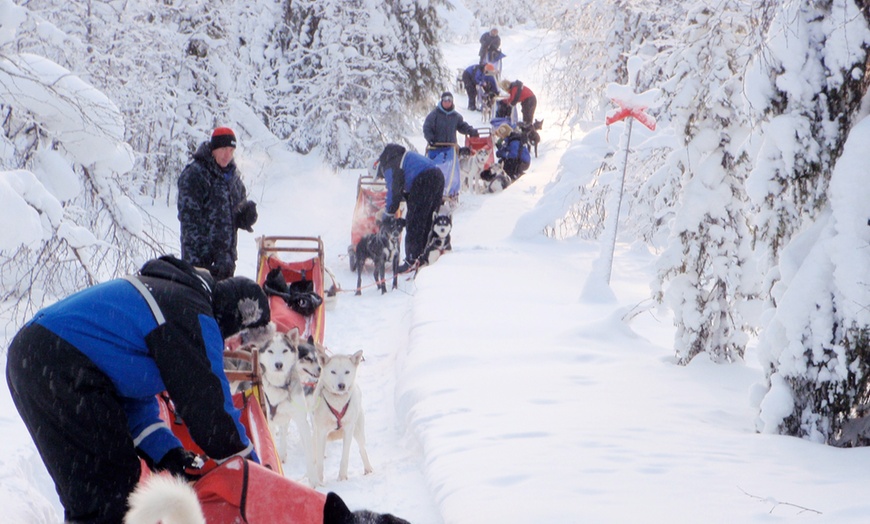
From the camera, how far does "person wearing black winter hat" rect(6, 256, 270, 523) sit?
2416 millimetres

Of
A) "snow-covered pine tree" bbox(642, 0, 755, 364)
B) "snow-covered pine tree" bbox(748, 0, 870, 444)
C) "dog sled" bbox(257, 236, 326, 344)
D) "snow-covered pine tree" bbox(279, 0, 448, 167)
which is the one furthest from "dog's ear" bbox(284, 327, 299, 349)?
"snow-covered pine tree" bbox(279, 0, 448, 167)

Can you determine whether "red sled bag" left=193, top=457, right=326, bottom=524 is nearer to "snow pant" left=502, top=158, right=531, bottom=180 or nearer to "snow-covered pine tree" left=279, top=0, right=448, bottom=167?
"snow-covered pine tree" left=279, top=0, right=448, bottom=167

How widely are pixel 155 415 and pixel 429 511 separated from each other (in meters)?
1.61

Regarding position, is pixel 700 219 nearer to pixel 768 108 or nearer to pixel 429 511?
pixel 768 108

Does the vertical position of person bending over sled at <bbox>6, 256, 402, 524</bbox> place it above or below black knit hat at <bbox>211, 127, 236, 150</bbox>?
below

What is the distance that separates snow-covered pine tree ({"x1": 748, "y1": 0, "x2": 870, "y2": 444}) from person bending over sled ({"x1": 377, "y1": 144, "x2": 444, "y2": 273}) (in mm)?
5268

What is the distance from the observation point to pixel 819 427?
152 inches

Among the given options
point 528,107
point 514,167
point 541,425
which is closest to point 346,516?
point 541,425

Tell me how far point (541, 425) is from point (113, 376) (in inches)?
97.3

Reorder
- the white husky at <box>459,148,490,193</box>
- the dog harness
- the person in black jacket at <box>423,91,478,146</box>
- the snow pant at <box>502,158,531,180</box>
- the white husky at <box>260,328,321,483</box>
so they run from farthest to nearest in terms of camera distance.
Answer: the snow pant at <box>502,158,531,180</box>, the white husky at <box>459,148,490,193</box>, the person in black jacket at <box>423,91,478,146</box>, the white husky at <box>260,328,321,483</box>, the dog harness

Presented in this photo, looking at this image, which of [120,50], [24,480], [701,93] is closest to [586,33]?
[120,50]

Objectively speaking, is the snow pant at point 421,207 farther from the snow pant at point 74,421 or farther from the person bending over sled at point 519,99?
the person bending over sled at point 519,99

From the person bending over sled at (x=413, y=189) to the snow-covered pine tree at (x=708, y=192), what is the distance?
3.79 m

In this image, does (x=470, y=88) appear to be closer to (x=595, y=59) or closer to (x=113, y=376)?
(x=595, y=59)
